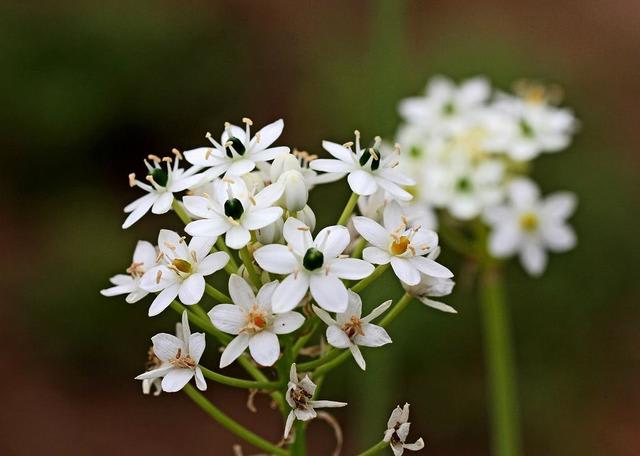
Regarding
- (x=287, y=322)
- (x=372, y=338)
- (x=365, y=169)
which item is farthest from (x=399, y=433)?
(x=365, y=169)

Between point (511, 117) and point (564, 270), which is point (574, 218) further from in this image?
point (511, 117)

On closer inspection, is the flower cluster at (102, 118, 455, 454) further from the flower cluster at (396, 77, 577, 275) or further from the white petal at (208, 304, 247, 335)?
the flower cluster at (396, 77, 577, 275)

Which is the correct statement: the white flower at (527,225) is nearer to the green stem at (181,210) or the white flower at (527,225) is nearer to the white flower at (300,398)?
the green stem at (181,210)

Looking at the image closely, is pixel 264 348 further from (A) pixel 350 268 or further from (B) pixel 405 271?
(B) pixel 405 271

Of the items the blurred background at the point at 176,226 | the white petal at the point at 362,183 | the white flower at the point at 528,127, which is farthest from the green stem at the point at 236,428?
the blurred background at the point at 176,226

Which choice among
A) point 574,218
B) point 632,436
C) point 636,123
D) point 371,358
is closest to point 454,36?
point 574,218

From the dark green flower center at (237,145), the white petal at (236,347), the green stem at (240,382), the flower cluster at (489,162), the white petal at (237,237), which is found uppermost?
the dark green flower center at (237,145)

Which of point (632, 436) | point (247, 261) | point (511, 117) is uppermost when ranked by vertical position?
point (247, 261)


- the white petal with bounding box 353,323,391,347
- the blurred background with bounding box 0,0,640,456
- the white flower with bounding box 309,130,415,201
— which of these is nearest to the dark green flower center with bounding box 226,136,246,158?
the white flower with bounding box 309,130,415,201
